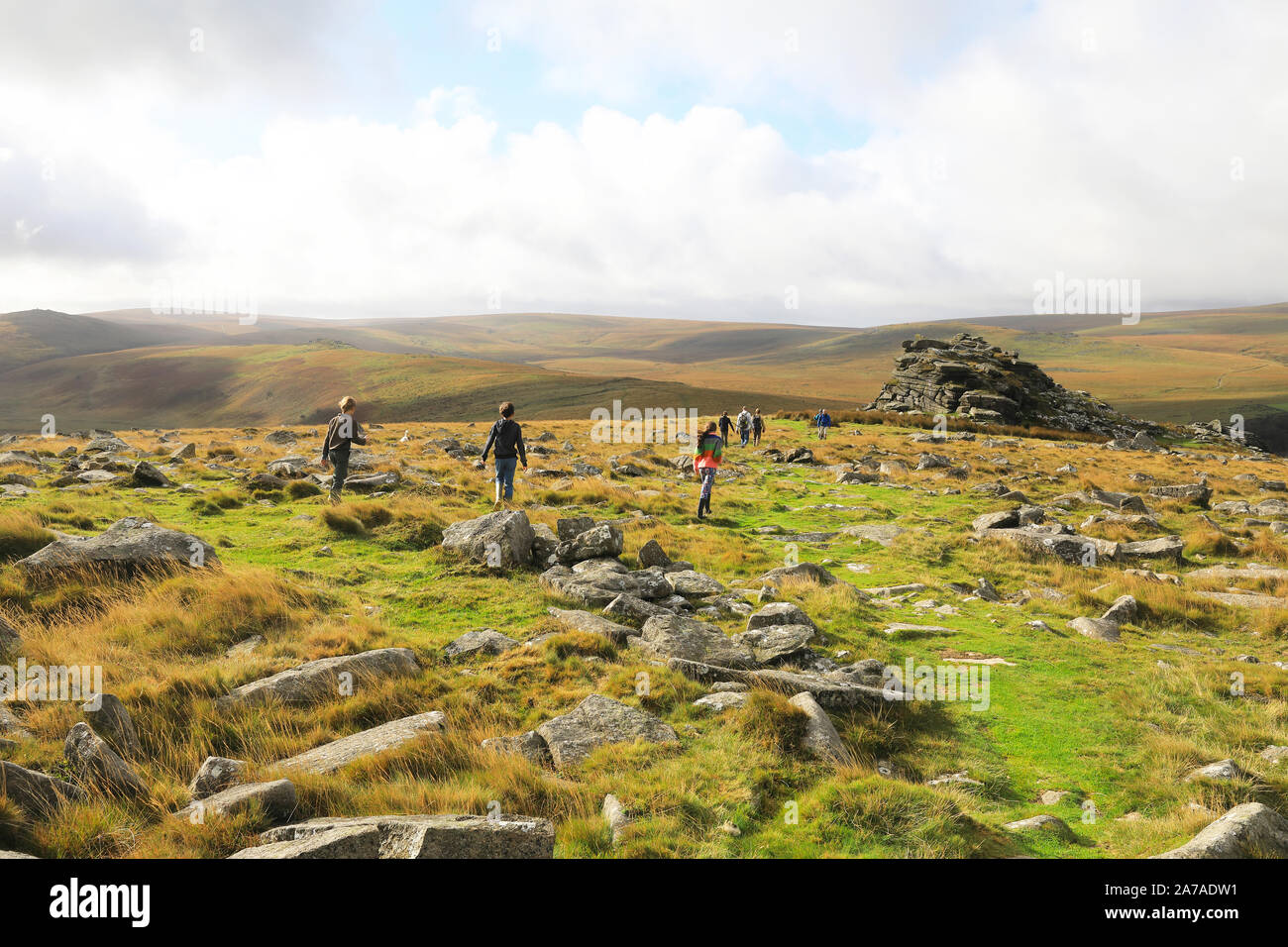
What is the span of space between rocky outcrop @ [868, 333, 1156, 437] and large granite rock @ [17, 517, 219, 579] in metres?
59.8

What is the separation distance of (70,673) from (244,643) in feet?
5.46

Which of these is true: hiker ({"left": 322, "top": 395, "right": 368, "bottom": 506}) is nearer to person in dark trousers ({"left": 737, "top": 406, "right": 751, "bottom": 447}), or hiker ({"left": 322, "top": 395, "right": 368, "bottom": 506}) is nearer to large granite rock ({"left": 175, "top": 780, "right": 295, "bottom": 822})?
large granite rock ({"left": 175, "top": 780, "right": 295, "bottom": 822})

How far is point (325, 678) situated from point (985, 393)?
2558 inches

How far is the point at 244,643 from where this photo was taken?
7.95 metres

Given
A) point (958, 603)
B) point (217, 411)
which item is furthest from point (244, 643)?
point (217, 411)

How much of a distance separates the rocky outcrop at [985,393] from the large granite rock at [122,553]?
196 feet

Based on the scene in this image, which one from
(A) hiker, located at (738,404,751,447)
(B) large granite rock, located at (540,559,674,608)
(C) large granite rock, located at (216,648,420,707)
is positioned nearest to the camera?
(C) large granite rock, located at (216,648,420,707)

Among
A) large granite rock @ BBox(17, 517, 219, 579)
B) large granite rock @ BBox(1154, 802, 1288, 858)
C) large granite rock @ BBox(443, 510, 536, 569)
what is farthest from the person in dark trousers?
large granite rock @ BBox(1154, 802, 1288, 858)

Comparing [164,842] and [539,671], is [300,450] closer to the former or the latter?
[539,671]

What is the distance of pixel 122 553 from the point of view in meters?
9.41

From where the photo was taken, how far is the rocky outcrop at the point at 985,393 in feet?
198

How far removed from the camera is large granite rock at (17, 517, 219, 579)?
29.4 ft

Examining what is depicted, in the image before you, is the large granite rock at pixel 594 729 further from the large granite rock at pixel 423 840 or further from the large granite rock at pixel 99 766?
the large granite rock at pixel 99 766

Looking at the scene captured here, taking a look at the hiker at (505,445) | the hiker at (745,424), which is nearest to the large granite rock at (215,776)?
the hiker at (505,445)
